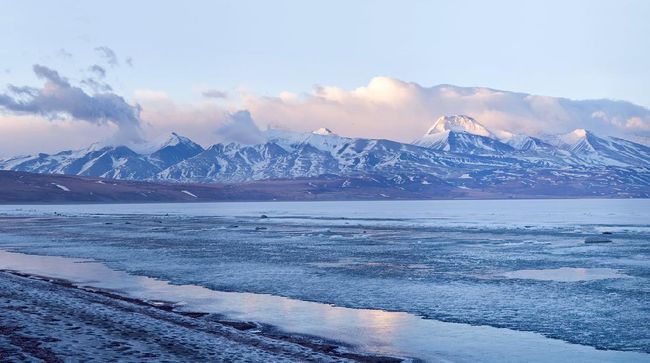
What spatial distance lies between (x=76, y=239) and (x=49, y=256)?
2121cm

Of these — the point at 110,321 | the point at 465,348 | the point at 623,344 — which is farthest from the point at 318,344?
the point at 623,344

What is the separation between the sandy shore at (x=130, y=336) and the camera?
20.1m

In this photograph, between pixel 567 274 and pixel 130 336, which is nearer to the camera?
pixel 130 336

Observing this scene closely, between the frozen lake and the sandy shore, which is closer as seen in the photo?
the sandy shore

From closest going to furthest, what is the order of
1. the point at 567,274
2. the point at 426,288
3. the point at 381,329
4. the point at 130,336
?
1. the point at 130,336
2. the point at 381,329
3. the point at 426,288
4. the point at 567,274

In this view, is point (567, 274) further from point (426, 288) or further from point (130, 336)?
point (130, 336)

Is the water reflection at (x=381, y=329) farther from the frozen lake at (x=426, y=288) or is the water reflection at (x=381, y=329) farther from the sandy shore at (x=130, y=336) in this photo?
the sandy shore at (x=130, y=336)

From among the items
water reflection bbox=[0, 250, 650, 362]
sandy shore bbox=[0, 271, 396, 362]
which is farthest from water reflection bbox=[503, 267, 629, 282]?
sandy shore bbox=[0, 271, 396, 362]

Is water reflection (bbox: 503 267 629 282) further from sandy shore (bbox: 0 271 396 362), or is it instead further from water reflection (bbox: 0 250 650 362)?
sandy shore (bbox: 0 271 396 362)

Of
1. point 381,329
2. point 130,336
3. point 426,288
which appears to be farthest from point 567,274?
point 130,336

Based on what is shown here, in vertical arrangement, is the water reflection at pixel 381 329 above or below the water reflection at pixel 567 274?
below

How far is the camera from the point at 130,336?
2291 cm

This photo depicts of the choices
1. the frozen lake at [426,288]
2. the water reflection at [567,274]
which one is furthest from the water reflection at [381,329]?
the water reflection at [567,274]

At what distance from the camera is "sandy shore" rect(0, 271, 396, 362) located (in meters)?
20.1
